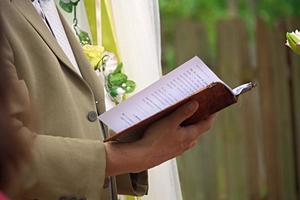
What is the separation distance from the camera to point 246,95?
2.98 meters

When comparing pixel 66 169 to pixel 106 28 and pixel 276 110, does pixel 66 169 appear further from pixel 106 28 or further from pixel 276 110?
pixel 276 110

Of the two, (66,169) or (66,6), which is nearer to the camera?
(66,169)

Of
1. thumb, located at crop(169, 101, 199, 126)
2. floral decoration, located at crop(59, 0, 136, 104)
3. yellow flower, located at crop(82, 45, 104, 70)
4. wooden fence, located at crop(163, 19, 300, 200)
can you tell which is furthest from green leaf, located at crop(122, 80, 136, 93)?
wooden fence, located at crop(163, 19, 300, 200)

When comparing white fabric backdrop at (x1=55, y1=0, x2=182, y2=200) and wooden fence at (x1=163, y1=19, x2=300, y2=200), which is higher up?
white fabric backdrop at (x1=55, y1=0, x2=182, y2=200)

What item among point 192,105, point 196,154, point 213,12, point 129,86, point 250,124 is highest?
point 192,105

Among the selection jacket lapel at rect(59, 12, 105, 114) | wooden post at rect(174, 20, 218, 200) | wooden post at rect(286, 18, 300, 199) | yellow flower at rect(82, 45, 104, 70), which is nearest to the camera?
jacket lapel at rect(59, 12, 105, 114)

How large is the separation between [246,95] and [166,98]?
6.02 feet

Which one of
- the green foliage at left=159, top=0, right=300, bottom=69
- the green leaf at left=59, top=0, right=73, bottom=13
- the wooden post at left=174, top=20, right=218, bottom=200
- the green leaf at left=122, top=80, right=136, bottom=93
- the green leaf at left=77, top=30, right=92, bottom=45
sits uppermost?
the green leaf at left=59, top=0, right=73, bottom=13

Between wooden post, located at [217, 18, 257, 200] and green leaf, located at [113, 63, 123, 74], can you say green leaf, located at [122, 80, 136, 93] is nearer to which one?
green leaf, located at [113, 63, 123, 74]

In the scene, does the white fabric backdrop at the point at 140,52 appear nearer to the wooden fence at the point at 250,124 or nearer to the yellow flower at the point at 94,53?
the yellow flower at the point at 94,53

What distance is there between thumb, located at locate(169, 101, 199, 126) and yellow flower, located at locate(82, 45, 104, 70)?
0.43 meters

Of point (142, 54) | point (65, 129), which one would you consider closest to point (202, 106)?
point (65, 129)

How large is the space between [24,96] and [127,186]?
742 mm

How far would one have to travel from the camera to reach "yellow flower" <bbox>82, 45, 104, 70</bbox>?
5.27 feet
